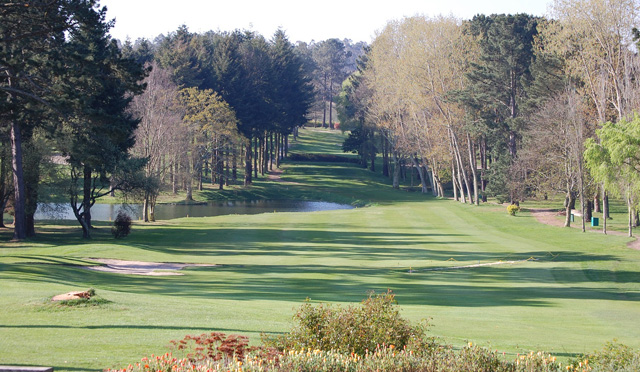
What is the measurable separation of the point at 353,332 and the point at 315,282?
1421cm

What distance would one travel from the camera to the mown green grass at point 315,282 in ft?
40.3

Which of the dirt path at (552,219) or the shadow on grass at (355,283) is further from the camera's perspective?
the dirt path at (552,219)

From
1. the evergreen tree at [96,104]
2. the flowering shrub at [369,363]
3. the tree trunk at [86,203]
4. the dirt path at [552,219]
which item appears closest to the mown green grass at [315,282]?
the tree trunk at [86,203]

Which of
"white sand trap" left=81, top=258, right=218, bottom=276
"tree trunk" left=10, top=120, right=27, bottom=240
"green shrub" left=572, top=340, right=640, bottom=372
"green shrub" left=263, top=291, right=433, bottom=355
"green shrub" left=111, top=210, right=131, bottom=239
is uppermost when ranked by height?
"tree trunk" left=10, top=120, right=27, bottom=240

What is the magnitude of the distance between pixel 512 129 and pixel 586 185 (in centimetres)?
1412

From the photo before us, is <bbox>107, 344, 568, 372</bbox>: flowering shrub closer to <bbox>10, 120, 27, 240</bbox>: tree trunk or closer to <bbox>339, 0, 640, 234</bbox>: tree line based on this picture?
<bbox>339, 0, 640, 234</bbox>: tree line

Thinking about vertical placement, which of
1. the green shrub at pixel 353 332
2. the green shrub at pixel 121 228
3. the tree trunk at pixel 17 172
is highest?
the tree trunk at pixel 17 172

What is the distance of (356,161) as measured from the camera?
116 m

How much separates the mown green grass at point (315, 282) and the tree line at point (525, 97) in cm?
508

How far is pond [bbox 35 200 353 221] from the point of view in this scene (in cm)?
6128

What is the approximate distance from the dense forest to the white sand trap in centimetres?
703

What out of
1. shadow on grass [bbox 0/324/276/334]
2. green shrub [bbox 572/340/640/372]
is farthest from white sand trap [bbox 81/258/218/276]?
green shrub [bbox 572/340/640/372]

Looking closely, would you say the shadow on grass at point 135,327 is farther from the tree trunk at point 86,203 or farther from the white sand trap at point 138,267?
the tree trunk at point 86,203

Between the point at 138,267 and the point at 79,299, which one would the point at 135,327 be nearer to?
the point at 79,299
